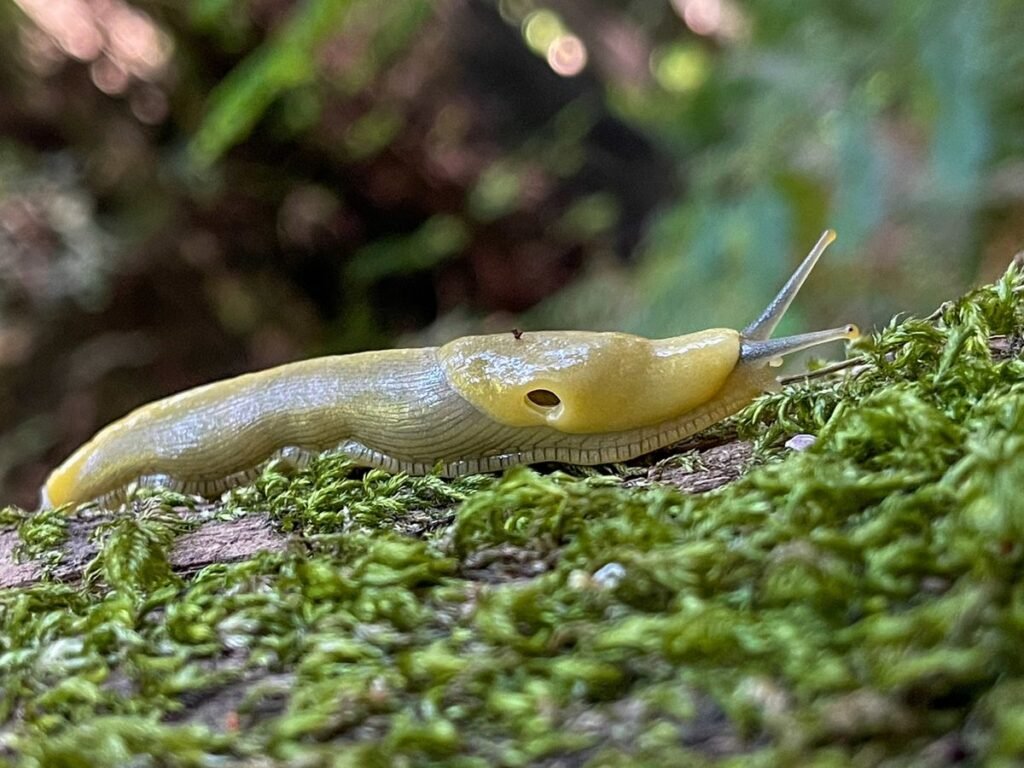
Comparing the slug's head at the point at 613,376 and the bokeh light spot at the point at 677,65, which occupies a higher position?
the bokeh light spot at the point at 677,65

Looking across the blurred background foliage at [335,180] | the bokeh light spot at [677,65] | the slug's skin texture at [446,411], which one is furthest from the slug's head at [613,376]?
the bokeh light spot at [677,65]

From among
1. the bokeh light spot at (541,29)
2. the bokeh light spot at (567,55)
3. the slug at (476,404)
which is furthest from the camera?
the bokeh light spot at (567,55)

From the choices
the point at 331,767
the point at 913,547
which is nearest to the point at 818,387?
the point at 913,547

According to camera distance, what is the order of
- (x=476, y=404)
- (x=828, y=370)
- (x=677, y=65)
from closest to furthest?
(x=828, y=370)
(x=476, y=404)
(x=677, y=65)

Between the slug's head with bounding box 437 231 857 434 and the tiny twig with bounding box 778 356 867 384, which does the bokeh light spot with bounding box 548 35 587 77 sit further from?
the tiny twig with bounding box 778 356 867 384

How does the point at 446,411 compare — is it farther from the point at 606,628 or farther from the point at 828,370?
the point at 606,628

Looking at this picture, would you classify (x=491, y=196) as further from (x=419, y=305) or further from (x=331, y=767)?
(x=331, y=767)

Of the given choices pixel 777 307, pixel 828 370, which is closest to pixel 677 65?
Result: pixel 777 307

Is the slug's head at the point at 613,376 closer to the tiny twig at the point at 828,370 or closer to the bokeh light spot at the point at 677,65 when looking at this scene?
the tiny twig at the point at 828,370
